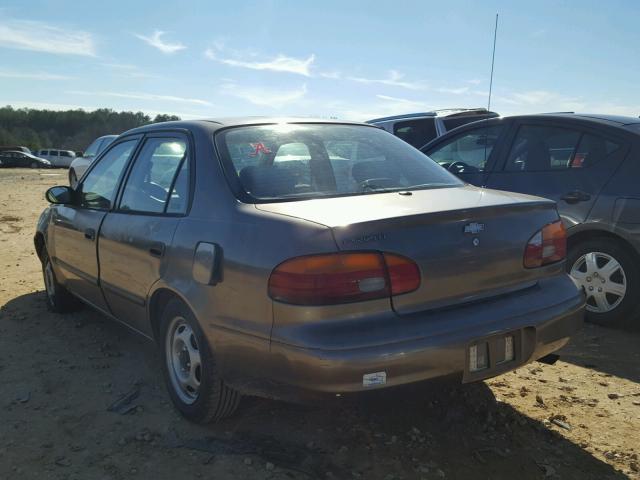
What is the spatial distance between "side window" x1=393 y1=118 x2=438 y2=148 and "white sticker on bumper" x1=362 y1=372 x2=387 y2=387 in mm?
7896

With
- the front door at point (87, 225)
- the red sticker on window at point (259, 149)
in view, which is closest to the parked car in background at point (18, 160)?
the front door at point (87, 225)

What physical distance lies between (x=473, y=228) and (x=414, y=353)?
2.17 ft

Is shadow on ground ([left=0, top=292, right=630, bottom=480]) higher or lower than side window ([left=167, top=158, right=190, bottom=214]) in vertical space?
lower

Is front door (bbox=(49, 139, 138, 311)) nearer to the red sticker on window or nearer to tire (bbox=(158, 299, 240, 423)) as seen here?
tire (bbox=(158, 299, 240, 423))

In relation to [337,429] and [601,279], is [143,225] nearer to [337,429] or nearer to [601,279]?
[337,429]

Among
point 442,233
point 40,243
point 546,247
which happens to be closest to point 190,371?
point 442,233

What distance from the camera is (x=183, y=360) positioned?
324 cm

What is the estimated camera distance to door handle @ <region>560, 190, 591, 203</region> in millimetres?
4615

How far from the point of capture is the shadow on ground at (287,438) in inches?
105

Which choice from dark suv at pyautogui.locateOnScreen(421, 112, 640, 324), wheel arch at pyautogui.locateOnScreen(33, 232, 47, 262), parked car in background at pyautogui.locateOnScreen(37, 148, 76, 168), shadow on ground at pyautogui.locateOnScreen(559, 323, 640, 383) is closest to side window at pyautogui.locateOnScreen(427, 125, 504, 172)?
dark suv at pyautogui.locateOnScreen(421, 112, 640, 324)

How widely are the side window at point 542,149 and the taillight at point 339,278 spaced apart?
9.90ft

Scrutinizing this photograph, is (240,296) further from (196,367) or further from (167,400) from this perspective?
(167,400)

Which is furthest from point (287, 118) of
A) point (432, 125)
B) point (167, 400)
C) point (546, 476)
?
point (432, 125)

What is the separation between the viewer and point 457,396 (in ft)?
10.9
